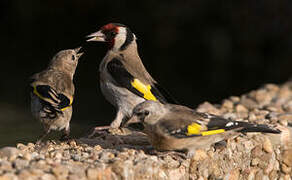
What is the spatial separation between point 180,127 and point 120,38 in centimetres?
144

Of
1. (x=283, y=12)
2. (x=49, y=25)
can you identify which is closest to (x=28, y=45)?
(x=49, y=25)

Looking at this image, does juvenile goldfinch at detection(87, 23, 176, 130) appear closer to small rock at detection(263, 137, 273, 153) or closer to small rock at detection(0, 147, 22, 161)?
small rock at detection(263, 137, 273, 153)

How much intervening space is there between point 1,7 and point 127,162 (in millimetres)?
9729

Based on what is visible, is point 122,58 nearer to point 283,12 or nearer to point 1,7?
point 283,12

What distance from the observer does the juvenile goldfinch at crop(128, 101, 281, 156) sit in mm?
4312

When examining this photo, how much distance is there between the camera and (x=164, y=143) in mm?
4328

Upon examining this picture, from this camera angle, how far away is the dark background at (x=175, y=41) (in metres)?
9.97

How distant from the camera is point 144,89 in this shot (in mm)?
5043

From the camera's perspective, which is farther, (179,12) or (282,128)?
(179,12)

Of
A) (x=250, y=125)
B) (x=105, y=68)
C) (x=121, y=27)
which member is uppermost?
(x=121, y=27)

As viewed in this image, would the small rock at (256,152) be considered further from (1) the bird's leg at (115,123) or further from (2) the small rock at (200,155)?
(1) the bird's leg at (115,123)

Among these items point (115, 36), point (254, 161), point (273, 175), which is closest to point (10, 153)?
point (115, 36)

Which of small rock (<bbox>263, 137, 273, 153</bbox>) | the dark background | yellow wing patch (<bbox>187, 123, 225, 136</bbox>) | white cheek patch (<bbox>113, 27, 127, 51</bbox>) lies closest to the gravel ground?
small rock (<bbox>263, 137, 273, 153</bbox>)

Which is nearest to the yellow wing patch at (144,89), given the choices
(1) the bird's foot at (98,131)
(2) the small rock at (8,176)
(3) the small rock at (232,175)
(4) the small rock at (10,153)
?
(1) the bird's foot at (98,131)
